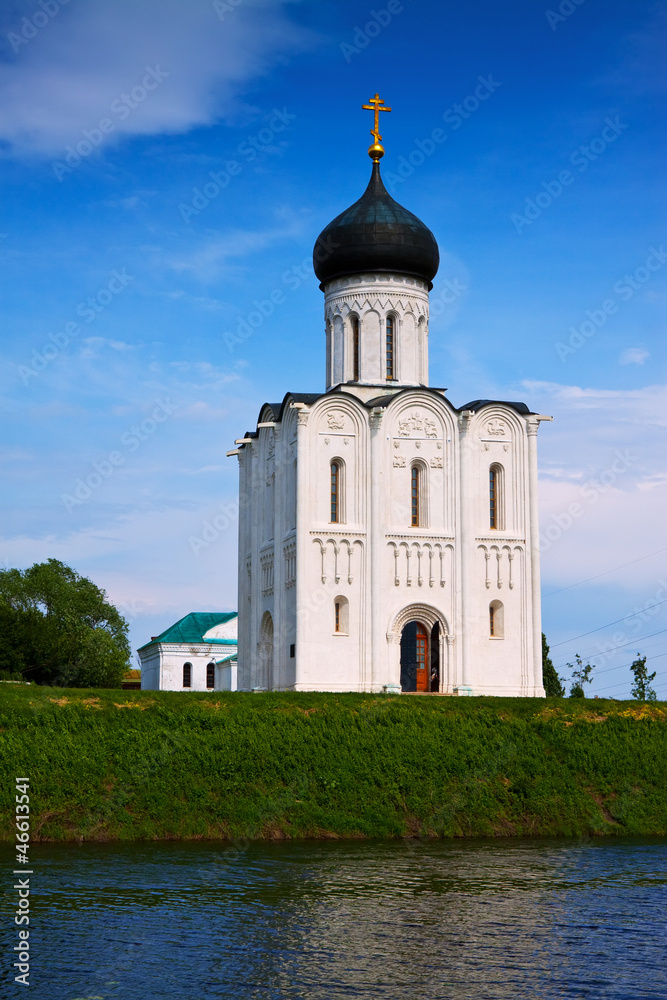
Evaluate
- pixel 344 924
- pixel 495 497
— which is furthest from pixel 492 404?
pixel 344 924

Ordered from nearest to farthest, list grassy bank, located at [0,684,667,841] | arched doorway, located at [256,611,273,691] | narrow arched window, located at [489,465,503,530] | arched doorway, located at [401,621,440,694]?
grassy bank, located at [0,684,667,841] → arched doorway, located at [401,621,440,694] → narrow arched window, located at [489,465,503,530] → arched doorway, located at [256,611,273,691]

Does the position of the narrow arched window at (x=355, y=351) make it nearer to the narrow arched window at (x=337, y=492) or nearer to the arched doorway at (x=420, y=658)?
the narrow arched window at (x=337, y=492)

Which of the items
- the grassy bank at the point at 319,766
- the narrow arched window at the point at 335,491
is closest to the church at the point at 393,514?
the narrow arched window at the point at 335,491

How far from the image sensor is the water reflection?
38.2ft

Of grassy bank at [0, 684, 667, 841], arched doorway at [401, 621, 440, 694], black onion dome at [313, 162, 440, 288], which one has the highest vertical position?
black onion dome at [313, 162, 440, 288]

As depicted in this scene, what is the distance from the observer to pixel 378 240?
3212 cm

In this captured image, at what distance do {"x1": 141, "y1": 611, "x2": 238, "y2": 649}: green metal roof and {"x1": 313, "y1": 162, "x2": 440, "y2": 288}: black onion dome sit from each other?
923 inches

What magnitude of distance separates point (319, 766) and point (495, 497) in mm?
10107

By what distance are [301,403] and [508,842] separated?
11998 mm

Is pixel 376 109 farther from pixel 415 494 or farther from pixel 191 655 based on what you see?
pixel 191 655

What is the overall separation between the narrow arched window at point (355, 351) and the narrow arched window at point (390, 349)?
2.42 ft

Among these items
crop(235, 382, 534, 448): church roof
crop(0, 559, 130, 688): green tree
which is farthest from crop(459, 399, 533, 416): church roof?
crop(0, 559, 130, 688): green tree

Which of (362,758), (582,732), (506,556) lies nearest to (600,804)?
(582,732)

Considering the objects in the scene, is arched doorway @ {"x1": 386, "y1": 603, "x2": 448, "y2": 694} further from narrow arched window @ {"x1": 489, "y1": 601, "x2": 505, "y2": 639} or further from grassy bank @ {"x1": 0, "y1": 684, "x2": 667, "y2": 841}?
grassy bank @ {"x1": 0, "y1": 684, "x2": 667, "y2": 841}
